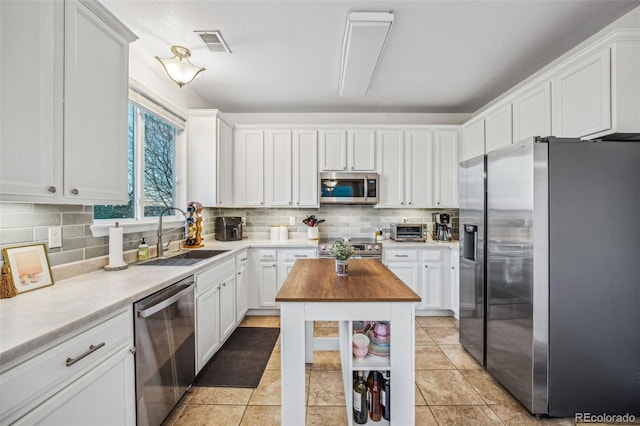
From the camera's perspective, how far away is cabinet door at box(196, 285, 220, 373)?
221 cm

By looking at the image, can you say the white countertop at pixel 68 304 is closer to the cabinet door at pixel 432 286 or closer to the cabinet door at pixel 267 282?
the cabinet door at pixel 267 282

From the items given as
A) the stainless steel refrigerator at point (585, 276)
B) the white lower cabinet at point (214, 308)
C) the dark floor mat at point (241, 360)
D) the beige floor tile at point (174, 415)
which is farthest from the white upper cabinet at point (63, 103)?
the stainless steel refrigerator at point (585, 276)

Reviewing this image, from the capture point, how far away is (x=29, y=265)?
146 cm

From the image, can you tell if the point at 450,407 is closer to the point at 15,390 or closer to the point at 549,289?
the point at 549,289

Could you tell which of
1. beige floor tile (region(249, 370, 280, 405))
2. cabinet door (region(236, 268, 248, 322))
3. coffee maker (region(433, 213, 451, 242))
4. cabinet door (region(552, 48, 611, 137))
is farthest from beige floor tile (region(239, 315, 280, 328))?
cabinet door (region(552, 48, 611, 137))

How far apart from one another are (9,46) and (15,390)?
1304mm

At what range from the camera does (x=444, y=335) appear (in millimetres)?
3092

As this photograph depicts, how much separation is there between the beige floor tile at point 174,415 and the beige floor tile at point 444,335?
2.36m

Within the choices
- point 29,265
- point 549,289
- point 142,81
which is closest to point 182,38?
point 142,81

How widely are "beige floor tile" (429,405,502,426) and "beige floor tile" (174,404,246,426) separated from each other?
1.32 meters

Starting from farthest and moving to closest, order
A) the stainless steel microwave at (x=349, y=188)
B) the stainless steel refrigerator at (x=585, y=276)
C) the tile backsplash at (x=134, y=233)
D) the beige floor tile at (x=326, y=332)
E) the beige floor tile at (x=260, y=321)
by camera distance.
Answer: the stainless steel microwave at (x=349, y=188)
the beige floor tile at (x=260, y=321)
the beige floor tile at (x=326, y=332)
the stainless steel refrigerator at (x=585, y=276)
the tile backsplash at (x=134, y=233)

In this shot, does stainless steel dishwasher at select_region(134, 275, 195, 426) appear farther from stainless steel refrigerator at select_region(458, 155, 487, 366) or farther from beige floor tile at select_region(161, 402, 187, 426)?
stainless steel refrigerator at select_region(458, 155, 487, 366)

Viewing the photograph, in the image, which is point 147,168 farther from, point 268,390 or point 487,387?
point 487,387

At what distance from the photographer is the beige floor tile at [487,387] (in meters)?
2.04
